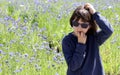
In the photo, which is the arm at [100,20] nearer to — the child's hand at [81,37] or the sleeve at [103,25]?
the sleeve at [103,25]

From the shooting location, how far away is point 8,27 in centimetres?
575

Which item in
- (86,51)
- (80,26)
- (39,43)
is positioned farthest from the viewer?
(39,43)

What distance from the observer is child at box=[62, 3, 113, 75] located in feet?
9.34

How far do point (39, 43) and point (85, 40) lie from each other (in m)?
2.38

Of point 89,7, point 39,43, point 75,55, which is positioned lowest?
point 39,43

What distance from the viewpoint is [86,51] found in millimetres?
2982

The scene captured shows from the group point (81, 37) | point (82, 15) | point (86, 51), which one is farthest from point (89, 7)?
point (86, 51)

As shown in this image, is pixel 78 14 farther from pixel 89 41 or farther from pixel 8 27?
→ pixel 8 27

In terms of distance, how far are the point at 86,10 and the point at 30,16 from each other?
414cm

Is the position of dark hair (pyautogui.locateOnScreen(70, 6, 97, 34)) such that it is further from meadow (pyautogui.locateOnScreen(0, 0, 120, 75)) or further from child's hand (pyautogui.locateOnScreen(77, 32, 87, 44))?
meadow (pyautogui.locateOnScreen(0, 0, 120, 75))

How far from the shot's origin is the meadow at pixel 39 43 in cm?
419

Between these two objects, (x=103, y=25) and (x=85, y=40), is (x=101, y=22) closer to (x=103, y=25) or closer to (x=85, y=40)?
(x=103, y=25)

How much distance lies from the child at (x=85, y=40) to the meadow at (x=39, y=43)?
107cm

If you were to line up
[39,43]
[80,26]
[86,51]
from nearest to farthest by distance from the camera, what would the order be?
[80,26], [86,51], [39,43]
